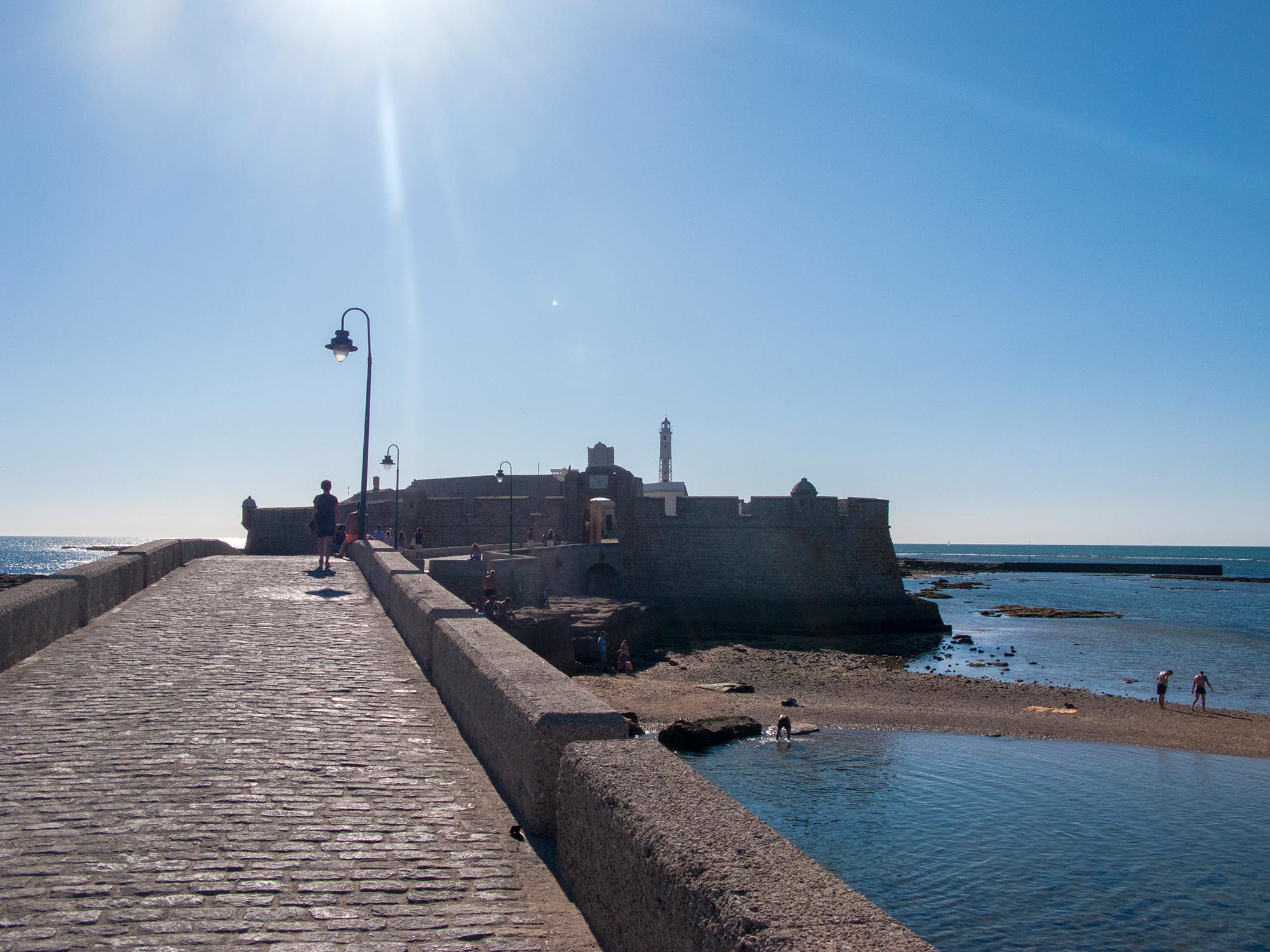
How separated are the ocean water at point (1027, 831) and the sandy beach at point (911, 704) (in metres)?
1.08

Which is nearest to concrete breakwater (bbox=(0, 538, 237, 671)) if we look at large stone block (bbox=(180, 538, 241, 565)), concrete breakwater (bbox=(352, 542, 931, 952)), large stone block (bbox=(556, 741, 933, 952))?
large stone block (bbox=(180, 538, 241, 565))

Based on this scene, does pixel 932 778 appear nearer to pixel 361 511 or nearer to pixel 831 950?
pixel 361 511

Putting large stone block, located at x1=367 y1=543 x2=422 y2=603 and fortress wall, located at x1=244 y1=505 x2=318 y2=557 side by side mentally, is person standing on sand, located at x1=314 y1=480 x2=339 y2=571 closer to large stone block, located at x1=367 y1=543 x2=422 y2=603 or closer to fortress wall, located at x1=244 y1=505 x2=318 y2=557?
large stone block, located at x1=367 y1=543 x2=422 y2=603

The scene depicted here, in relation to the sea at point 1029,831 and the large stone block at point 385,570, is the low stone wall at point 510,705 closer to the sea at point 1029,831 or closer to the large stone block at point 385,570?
the large stone block at point 385,570

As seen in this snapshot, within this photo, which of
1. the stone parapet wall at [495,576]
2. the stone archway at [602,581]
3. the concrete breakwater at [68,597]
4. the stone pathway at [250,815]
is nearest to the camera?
the stone pathway at [250,815]

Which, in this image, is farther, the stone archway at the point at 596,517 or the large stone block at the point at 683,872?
the stone archway at the point at 596,517

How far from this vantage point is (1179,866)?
12742 mm

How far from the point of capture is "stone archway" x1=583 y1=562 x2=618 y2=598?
36812mm

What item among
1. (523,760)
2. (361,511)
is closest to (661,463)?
(361,511)

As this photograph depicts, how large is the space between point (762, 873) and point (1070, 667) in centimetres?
3360

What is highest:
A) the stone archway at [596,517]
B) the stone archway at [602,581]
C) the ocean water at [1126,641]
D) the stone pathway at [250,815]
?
the stone archway at [596,517]

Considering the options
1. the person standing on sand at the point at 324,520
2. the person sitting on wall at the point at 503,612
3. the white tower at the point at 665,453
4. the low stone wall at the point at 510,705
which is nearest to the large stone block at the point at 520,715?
the low stone wall at the point at 510,705

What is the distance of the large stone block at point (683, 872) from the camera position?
202 cm

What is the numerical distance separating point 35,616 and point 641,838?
7374 millimetres
